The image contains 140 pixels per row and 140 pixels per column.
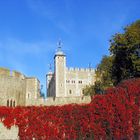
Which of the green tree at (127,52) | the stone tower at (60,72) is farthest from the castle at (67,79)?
the green tree at (127,52)

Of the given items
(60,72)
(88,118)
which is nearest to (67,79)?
(60,72)

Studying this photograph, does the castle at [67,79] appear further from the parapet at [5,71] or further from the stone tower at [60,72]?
the parapet at [5,71]

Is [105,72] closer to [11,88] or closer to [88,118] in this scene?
[11,88]

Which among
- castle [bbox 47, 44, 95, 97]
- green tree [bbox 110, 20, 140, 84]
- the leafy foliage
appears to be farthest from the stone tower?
the leafy foliage

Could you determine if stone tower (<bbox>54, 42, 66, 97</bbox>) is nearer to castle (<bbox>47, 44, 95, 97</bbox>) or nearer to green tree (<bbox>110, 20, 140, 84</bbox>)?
castle (<bbox>47, 44, 95, 97</bbox>)

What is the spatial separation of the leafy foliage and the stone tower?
63.0 metres

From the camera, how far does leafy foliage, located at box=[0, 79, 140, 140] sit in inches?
791

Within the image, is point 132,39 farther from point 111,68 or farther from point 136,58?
point 111,68

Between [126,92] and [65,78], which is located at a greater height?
[65,78]

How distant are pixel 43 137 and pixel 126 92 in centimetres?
453

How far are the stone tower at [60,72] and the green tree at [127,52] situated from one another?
50.6 m

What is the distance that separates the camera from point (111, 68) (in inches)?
1428

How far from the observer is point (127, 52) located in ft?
108

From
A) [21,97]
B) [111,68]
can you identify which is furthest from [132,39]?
[21,97]
